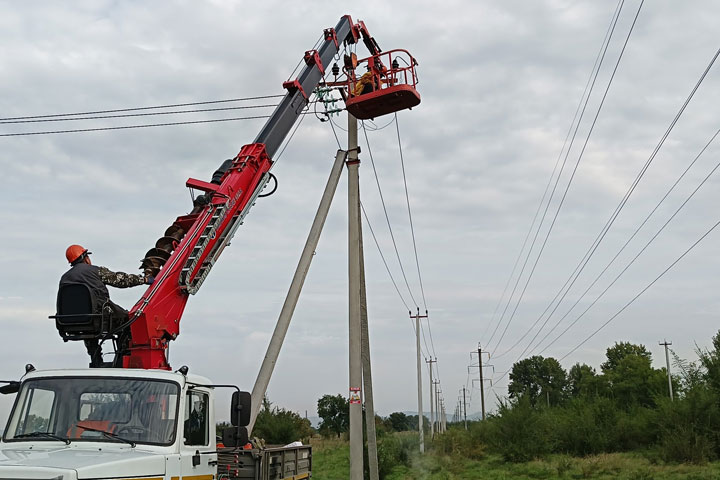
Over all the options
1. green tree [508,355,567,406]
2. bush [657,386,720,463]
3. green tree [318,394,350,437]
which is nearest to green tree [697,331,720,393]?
bush [657,386,720,463]

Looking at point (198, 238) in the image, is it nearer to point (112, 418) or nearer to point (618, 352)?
point (112, 418)

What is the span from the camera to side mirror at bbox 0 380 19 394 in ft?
22.6

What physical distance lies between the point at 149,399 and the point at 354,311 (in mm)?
9019

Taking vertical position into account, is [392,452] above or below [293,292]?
below

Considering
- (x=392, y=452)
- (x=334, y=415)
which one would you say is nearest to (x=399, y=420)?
(x=334, y=415)

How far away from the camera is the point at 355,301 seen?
15.5 metres

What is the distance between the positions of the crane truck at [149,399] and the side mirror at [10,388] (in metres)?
0.01

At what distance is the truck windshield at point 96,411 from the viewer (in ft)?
21.2

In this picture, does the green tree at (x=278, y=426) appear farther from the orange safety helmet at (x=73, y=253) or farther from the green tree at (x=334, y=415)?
the green tree at (x=334, y=415)

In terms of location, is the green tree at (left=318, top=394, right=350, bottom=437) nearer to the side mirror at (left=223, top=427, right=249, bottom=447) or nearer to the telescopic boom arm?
the telescopic boom arm

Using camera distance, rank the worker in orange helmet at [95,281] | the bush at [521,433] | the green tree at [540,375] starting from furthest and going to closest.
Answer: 1. the green tree at [540,375]
2. the bush at [521,433]
3. the worker in orange helmet at [95,281]

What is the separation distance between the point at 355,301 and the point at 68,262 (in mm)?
7745

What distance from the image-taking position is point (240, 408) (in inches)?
270

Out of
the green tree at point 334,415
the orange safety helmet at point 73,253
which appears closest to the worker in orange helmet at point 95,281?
the orange safety helmet at point 73,253
